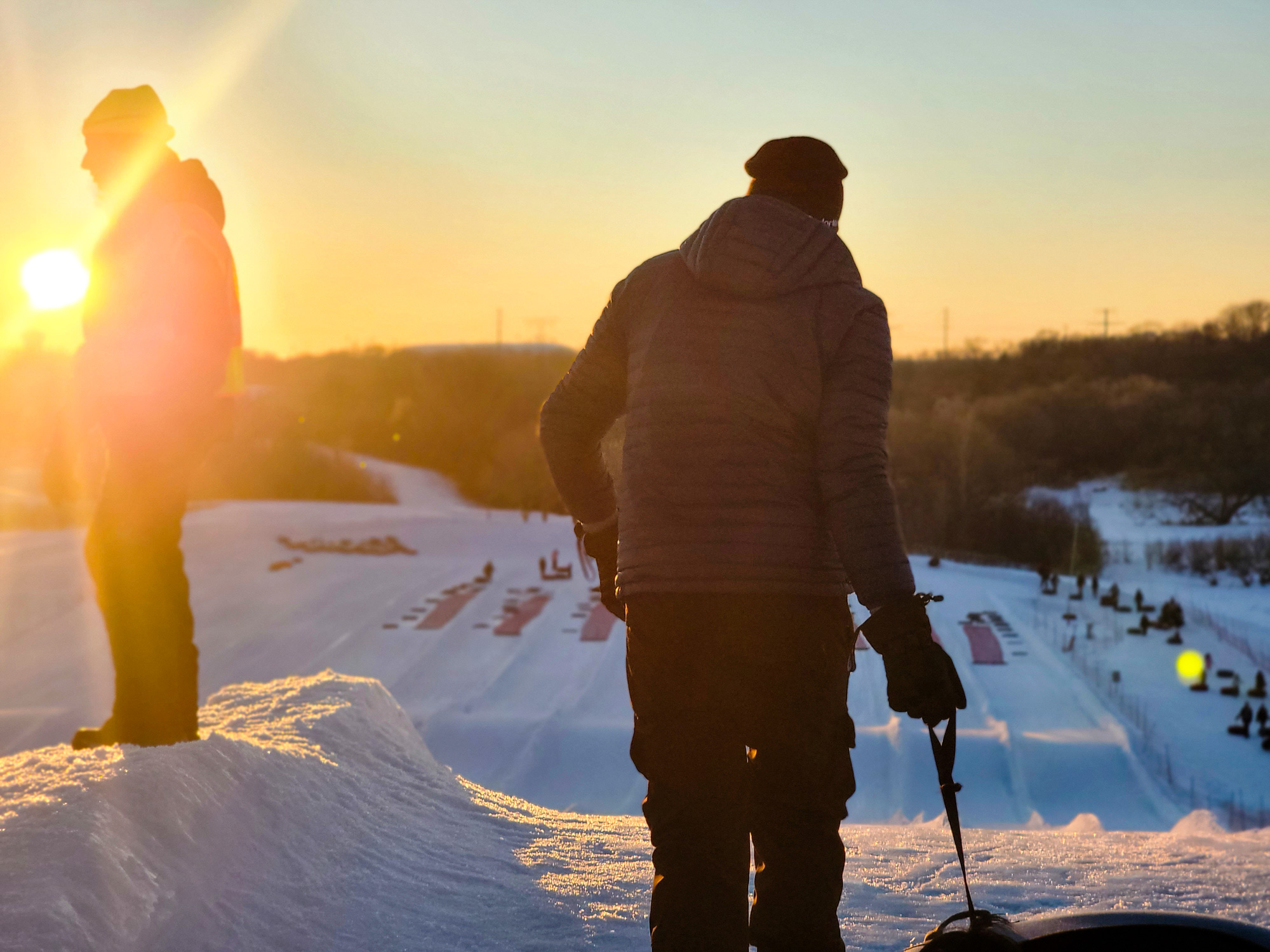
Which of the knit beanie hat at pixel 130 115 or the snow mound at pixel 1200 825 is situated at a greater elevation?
the knit beanie hat at pixel 130 115

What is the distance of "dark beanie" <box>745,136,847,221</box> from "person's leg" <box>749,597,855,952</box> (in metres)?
0.82

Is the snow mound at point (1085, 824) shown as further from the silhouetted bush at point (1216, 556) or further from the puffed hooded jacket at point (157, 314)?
the silhouetted bush at point (1216, 556)

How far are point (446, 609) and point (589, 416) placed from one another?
14.7m

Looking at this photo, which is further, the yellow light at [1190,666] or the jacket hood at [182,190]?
the yellow light at [1190,666]

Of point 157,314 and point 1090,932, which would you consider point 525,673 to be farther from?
point 1090,932

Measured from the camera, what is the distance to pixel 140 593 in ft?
12.4

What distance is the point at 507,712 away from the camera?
12484mm

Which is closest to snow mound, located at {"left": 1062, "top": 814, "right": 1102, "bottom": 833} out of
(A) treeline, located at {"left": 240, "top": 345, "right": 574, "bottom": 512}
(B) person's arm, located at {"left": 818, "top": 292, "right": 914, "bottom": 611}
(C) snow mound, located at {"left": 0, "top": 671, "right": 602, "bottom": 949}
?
(C) snow mound, located at {"left": 0, "top": 671, "right": 602, "bottom": 949}

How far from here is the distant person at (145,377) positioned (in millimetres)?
3725

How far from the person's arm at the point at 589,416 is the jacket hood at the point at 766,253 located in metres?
0.29

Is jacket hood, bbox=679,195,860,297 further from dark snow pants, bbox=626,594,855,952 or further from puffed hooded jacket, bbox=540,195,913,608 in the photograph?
dark snow pants, bbox=626,594,855,952

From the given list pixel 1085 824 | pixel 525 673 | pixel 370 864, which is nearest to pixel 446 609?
pixel 525 673

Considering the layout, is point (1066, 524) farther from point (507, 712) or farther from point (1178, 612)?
point (507, 712)

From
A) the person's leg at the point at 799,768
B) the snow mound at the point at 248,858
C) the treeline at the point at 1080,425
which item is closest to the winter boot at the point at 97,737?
the snow mound at the point at 248,858
